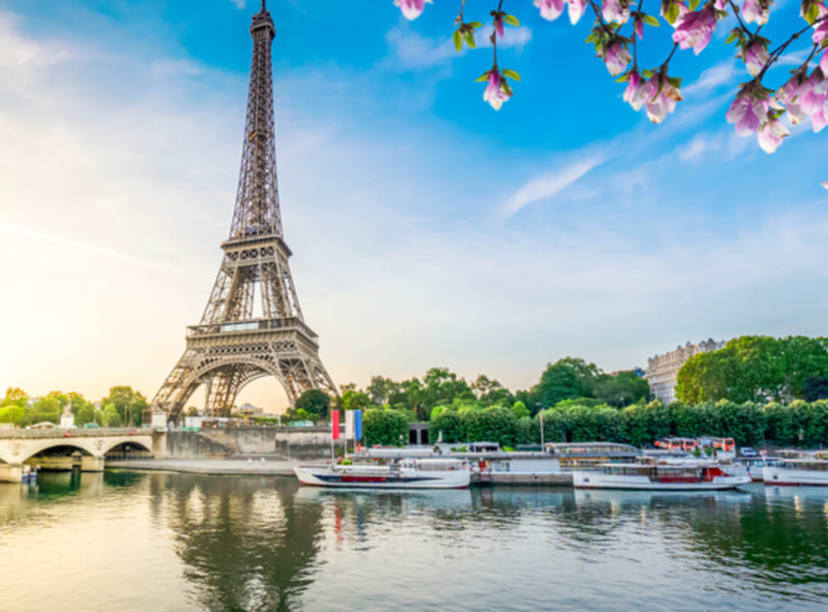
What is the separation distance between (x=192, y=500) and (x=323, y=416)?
32254 mm

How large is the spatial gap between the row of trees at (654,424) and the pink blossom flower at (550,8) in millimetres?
60466

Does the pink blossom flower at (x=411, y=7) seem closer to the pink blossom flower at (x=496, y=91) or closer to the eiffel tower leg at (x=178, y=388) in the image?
the pink blossom flower at (x=496, y=91)

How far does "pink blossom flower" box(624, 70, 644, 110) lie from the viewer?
3.06 metres

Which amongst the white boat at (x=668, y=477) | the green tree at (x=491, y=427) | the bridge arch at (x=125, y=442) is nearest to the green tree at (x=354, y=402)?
the green tree at (x=491, y=427)

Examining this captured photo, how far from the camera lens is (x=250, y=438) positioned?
65.3 m

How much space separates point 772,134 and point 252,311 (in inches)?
3147

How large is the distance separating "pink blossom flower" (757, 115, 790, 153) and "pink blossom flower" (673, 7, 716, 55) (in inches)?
21.7

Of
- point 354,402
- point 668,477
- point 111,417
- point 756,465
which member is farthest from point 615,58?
point 111,417

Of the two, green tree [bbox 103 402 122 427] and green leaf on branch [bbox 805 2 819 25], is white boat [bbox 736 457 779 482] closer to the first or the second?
green leaf on branch [bbox 805 2 819 25]

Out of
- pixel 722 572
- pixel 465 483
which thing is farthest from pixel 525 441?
pixel 722 572

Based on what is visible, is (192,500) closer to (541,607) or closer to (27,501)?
(27,501)

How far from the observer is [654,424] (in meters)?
58.6

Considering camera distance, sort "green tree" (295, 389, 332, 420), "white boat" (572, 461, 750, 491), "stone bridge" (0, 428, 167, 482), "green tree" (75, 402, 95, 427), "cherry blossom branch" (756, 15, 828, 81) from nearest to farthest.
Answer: "cherry blossom branch" (756, 15, 828, 81), "white boat" (572, 461, 750, 491), "stone bridge" (0, 428, 167, 482), "green tree" (295, 389, 332, 420), "green tree" (75, 402, 95, 427)

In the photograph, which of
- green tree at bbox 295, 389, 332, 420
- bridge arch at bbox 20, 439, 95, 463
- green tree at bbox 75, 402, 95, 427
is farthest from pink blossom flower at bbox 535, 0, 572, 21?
green tree at bbox 75, 402, 95, 427
